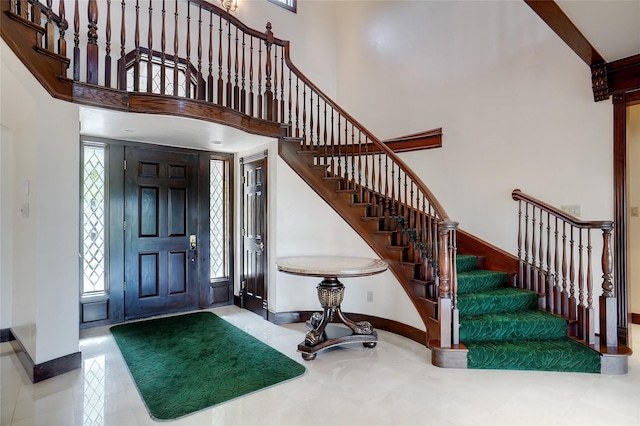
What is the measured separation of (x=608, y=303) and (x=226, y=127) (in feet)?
13.3

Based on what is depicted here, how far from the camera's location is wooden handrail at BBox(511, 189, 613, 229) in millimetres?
2977

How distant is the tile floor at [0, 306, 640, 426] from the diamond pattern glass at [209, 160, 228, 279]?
6.34ft

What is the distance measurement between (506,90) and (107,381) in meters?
5.02

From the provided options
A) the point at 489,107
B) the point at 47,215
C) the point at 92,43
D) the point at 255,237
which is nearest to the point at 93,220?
the point at 47,215

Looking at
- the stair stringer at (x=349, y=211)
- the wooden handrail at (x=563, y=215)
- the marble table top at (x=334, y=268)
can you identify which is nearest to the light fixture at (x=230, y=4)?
the stair stringer at (x=349, y=211)

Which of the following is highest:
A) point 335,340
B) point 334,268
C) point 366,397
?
point 334,268

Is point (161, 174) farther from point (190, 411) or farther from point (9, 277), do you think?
point (190, 411)

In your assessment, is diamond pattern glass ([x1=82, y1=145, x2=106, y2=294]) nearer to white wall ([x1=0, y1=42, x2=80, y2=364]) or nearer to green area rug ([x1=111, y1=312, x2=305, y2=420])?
green area rug ([x1=111, y1=312, x2=305, y2=420])

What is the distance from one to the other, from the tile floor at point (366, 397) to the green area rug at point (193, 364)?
0.35 feet

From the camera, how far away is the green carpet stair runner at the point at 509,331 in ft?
9.54

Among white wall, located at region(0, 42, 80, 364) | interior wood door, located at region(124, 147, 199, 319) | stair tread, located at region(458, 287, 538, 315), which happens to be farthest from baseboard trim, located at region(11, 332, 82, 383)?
stair tread, located at region(458, 287, 538, 315)

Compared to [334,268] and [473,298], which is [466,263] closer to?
[473,298]

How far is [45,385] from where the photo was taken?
2604 mm

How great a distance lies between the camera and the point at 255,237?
15.1ft
